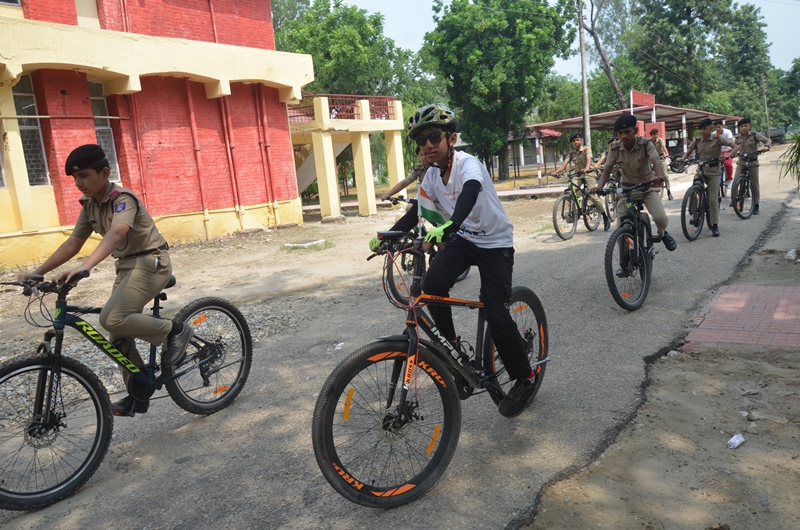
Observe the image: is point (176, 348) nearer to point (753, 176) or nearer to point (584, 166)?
point (584, 166)

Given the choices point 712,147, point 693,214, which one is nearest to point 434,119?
point 693,214

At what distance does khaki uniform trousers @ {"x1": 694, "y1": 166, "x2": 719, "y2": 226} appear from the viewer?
32.7 ft

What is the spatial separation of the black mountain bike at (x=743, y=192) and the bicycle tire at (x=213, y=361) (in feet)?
33.4

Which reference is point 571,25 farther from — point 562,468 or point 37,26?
point 562,468

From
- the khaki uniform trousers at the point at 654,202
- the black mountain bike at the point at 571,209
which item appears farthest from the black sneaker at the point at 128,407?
the black mountain bike at the point at 571,209

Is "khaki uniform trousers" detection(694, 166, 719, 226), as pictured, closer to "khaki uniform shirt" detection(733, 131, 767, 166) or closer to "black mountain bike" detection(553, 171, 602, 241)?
"khaki uniform shirt" detection(733, 131, 767, 166)

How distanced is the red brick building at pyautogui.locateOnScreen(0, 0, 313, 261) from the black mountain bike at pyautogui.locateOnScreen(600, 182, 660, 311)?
1222 centimetres

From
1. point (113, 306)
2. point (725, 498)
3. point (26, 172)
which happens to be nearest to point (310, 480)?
point (113, 306)

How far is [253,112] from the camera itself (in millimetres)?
18438

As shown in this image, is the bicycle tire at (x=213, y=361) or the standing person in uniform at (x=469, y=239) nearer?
the standing person in uniform at (x=469, y=239)

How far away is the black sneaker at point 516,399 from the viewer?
3720mm

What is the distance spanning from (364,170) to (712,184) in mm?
14076

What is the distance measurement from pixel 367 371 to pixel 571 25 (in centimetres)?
3683

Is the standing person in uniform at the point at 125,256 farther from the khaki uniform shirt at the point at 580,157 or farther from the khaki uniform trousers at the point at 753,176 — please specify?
the khaki uniform trousers at the point at 753,176
